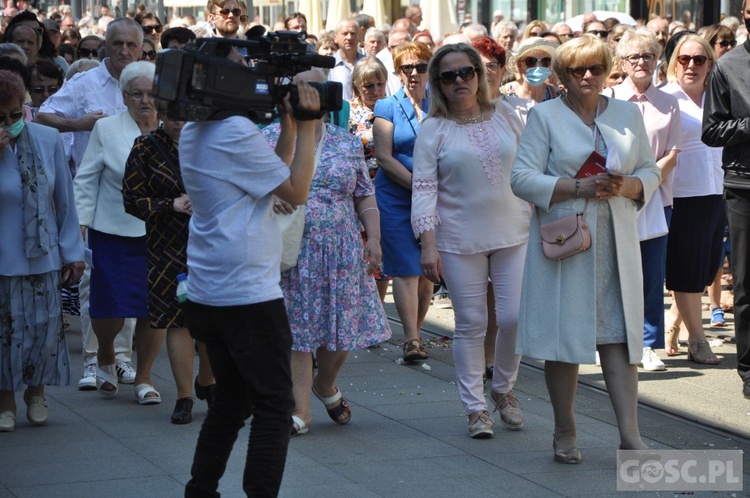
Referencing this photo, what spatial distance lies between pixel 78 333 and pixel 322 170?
4.09 metres

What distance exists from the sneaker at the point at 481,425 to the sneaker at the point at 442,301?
4655mm

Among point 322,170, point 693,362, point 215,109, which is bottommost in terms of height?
point 693,362

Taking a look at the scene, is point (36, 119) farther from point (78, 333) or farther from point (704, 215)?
point (704, 215)

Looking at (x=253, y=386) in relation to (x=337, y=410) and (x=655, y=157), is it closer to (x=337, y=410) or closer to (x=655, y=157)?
(x=337, y=410)

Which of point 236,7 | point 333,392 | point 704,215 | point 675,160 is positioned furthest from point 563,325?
point 236,7

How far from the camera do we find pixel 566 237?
19.3 ft

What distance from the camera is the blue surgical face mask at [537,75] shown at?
8.93m

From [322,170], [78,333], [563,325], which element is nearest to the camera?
[563,325]

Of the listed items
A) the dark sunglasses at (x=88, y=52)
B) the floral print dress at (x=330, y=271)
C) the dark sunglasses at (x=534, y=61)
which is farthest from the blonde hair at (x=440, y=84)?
the dark sunglasses at (x=88, y=52)

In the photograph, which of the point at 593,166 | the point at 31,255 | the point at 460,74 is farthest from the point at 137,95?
the point at 593,166

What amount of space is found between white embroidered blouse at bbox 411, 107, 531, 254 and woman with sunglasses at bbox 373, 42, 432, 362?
188 centimetres

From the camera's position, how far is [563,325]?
5973 millimetres
